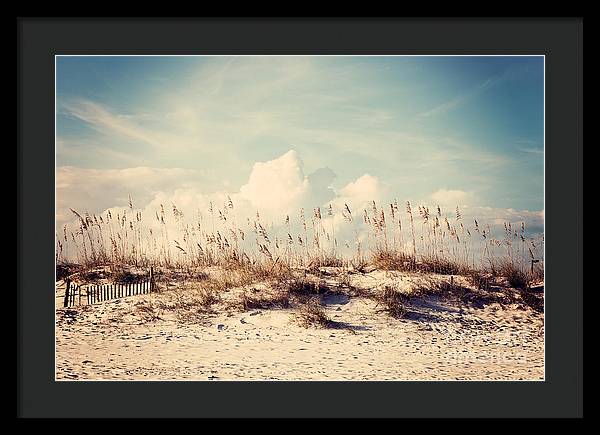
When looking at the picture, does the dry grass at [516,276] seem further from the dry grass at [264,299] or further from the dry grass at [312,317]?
the dry grass at [264,299]

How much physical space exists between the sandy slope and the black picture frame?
0.24 m

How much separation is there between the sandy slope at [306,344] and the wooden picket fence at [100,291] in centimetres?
12

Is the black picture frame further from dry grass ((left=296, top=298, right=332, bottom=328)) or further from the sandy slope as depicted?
dry grass ((left=296, top=298, right=332, bottom=328))

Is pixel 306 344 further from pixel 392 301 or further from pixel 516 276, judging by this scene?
pixel 516 276

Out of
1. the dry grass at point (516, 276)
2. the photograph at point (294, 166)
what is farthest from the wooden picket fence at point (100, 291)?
the dry grass at point (516, 276)

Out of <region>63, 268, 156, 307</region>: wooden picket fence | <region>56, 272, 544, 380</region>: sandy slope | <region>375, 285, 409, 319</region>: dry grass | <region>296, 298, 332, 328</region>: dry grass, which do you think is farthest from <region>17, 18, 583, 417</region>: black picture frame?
<region>63, 268, 156, 307</region>: wooden picket fence

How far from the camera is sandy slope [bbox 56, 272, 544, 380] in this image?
4355 mm
